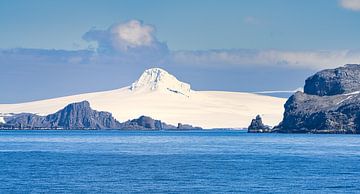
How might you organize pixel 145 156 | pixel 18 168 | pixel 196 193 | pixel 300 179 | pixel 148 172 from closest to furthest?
pixel 196 193 → pixel 300 179 → pixel 148 172 → pixel 18 168 → pixel 145 156

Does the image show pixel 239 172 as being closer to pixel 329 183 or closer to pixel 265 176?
pixel 265 176

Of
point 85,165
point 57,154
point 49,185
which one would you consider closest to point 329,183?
point 49,185

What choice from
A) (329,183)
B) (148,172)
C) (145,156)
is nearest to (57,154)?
(145,156)

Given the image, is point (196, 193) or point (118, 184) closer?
point (196, 193)

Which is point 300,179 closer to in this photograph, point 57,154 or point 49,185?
point 49,185

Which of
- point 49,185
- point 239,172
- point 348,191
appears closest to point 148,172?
point 239,172

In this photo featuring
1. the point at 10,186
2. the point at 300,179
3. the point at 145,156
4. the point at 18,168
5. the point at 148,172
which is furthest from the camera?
the point at 145,156

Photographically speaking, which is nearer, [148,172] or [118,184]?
[118,184]

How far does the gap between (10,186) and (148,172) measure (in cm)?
1659

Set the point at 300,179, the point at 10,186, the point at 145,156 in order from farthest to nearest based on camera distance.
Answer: the point at 145,156
the point at 300,179
the point at 10,186

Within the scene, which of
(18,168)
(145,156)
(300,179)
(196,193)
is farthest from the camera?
(145,156)

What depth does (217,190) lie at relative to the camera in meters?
67.2

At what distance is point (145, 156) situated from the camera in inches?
4355

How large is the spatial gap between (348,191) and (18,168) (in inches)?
1461
